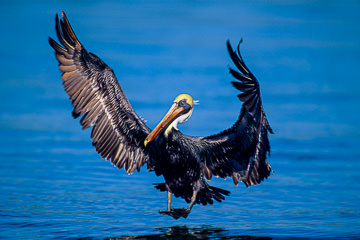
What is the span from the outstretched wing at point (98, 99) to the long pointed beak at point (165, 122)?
329 millimetres

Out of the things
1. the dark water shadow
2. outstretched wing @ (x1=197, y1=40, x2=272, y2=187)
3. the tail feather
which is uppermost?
outstretched wing @ (x1=197, y1=40, x2=272, y2=187)

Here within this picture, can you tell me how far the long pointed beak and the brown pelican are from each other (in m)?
0.01

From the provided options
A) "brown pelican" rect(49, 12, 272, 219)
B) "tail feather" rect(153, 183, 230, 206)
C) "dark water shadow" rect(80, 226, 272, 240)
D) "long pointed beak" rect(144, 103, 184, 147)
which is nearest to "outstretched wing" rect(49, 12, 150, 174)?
"brown pelican" rect(49, 12, 272, 219)

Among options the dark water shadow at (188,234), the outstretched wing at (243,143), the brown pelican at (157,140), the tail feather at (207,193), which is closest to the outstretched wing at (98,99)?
the brown pelican at (157,140)

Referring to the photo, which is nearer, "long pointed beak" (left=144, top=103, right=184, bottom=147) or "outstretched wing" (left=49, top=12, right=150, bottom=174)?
"long pointed beak" (left=144, top=103, right=184, bottom=147)

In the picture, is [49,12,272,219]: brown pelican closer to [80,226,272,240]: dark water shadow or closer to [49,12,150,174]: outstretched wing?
[49,12,150,174]: outstretched wing

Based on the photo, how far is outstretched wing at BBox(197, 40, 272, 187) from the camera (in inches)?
267

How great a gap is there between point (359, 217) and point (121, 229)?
3025 mm

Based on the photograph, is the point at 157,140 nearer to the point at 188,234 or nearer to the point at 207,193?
the point at 207,193

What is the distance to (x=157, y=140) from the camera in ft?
24.7

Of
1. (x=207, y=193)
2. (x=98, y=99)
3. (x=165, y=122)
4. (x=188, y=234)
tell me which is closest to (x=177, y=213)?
(x=188, y=234)

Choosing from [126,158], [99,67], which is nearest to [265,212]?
[126,158]

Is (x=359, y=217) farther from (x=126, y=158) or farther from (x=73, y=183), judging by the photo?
(x=73, y=183)

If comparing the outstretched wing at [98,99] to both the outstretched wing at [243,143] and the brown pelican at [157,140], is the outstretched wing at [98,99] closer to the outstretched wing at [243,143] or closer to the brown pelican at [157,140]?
the brown pelican at [157,140]
